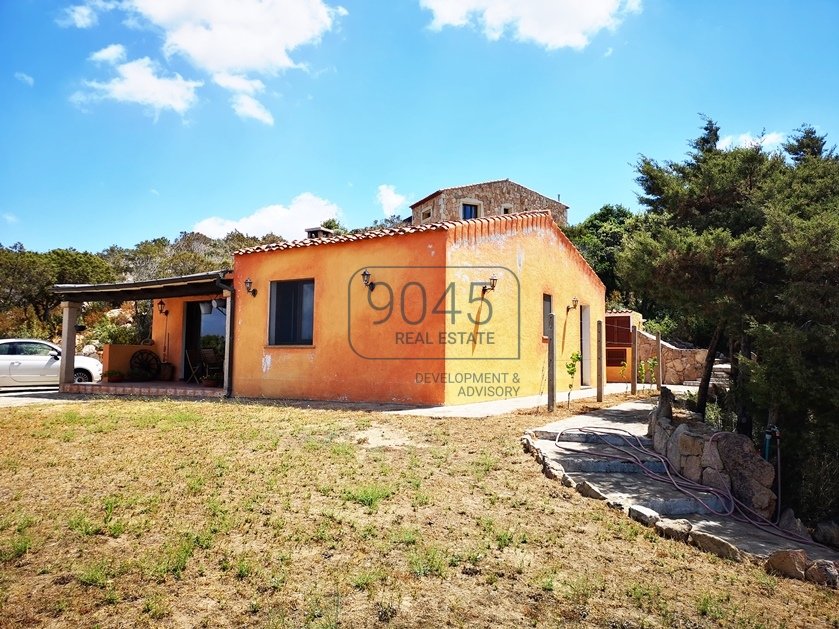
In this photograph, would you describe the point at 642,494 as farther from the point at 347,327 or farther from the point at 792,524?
the point at 347,327

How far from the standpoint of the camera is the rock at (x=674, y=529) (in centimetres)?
389

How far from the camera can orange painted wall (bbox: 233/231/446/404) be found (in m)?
10.2

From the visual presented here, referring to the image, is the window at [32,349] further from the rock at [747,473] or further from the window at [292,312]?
the rock at [747,473]

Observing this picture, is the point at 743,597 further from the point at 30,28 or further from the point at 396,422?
the point at 30,28

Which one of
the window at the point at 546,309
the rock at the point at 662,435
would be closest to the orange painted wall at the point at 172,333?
the window at the point at 546,309

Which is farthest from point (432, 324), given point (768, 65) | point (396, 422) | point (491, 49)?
point (768, 65)

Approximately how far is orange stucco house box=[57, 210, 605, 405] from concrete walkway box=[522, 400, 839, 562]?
11.3 feet

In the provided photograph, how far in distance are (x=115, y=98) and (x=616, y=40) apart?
37.2 feet

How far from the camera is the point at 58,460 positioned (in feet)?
18.3

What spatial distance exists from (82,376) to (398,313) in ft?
38.9

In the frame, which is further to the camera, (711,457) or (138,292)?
(138,292)

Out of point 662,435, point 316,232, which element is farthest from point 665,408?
point 316,232

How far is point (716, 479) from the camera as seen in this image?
511cm

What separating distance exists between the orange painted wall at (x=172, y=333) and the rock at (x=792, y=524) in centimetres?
1489
